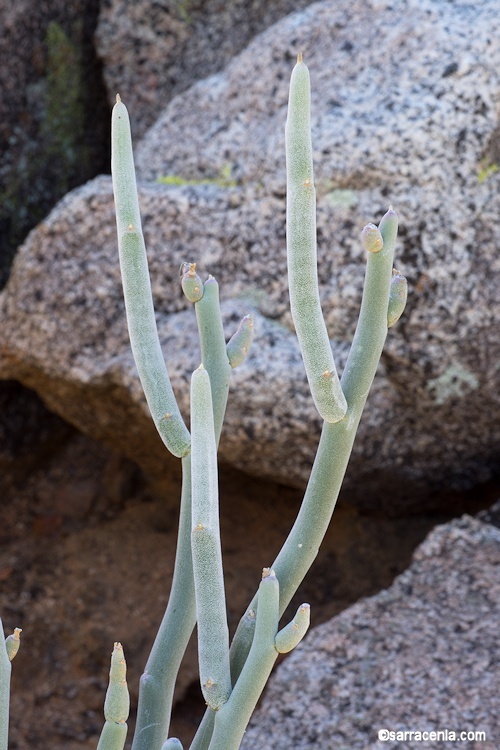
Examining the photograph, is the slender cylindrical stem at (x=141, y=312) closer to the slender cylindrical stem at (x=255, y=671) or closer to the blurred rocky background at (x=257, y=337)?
the slender cylindrical stem at (x=255, y=671)

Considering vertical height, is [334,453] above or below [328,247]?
below

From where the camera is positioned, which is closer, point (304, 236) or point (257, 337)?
point (304, 236)

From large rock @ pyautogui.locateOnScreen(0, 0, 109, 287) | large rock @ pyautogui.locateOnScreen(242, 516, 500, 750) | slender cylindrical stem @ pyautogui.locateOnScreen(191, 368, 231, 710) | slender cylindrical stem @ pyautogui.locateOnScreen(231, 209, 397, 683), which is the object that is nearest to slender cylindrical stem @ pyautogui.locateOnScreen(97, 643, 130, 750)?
slender cylindrical stem @ pyautogui.locateOnScreen(191, 368, 231, 710)

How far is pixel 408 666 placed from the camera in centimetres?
165

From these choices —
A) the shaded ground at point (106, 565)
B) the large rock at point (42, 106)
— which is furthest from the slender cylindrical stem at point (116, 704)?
the large rock at point (42, 106)

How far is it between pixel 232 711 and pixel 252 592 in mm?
1455

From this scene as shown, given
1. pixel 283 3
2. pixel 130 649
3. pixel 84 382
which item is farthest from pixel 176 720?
pixel 283 3

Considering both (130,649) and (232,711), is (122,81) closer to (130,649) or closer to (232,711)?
(130,649)

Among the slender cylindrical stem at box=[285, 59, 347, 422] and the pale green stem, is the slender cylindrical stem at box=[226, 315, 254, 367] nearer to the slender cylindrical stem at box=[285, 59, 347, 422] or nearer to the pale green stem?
the pale green stem

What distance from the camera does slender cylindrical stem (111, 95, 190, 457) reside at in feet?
3.39

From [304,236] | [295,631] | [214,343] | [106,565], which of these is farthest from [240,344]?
[106,565]

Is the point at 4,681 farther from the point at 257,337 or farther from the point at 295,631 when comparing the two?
the point at 257,337

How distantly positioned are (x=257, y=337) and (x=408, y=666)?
71 cm

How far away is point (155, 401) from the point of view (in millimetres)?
1062
